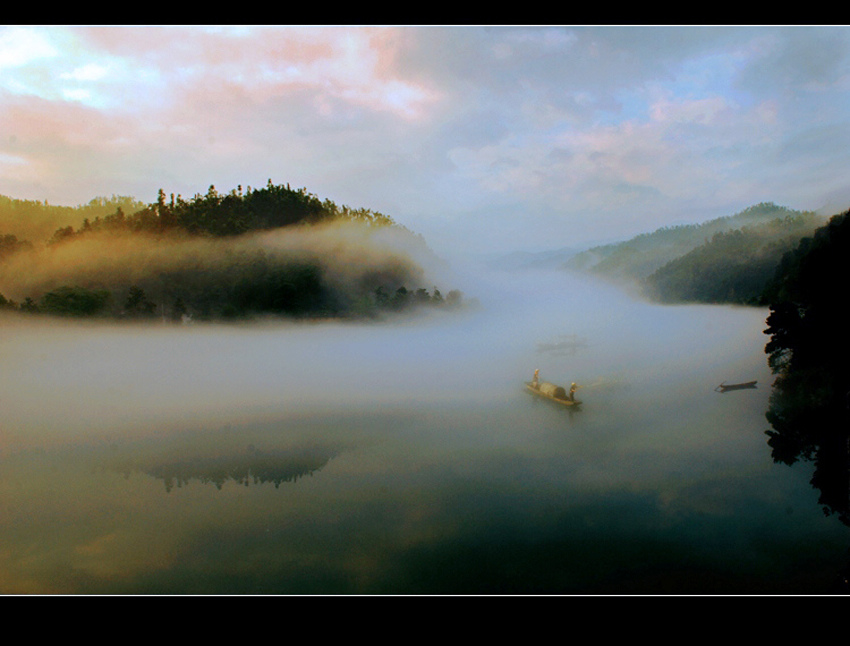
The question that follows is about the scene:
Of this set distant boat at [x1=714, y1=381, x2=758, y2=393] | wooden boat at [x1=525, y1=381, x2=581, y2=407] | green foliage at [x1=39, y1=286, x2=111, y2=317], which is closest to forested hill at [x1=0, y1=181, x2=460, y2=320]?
green foliage at [x1=39, y1=286, x2=111, y2=317]

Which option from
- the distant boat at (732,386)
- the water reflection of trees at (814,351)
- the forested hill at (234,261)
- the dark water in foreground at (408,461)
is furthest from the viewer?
the forested hill at (234,261)

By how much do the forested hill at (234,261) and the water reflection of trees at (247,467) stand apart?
1.58 m

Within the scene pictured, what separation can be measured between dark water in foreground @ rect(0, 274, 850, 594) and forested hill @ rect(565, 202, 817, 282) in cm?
27

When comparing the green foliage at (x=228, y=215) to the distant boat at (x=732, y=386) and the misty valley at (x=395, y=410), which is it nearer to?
the misty valley at (x=395, y=410)

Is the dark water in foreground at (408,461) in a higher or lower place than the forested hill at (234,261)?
lower

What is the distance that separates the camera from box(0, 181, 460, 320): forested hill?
15.5 feet

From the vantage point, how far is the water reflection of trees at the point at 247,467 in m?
4.62

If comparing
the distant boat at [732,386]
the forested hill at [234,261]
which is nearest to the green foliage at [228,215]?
the forested hill at [234,261]

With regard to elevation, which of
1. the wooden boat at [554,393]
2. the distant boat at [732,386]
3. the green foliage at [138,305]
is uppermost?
the green foliage at [138,305]

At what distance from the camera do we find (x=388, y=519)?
407 cm

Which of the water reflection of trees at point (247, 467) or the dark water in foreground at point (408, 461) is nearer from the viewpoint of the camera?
the dark water in foreground at point (408, 461)

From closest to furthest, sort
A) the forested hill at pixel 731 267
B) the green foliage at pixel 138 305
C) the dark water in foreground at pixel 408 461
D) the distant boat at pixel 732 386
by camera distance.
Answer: the dark water in foreground at pixel 408 461, the forested hill at pixel 731 267, the distant boat at pixel 732 386, the green foliage at pixel 138 305

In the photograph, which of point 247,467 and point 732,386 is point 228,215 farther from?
point 732,386

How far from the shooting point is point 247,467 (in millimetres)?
4844
